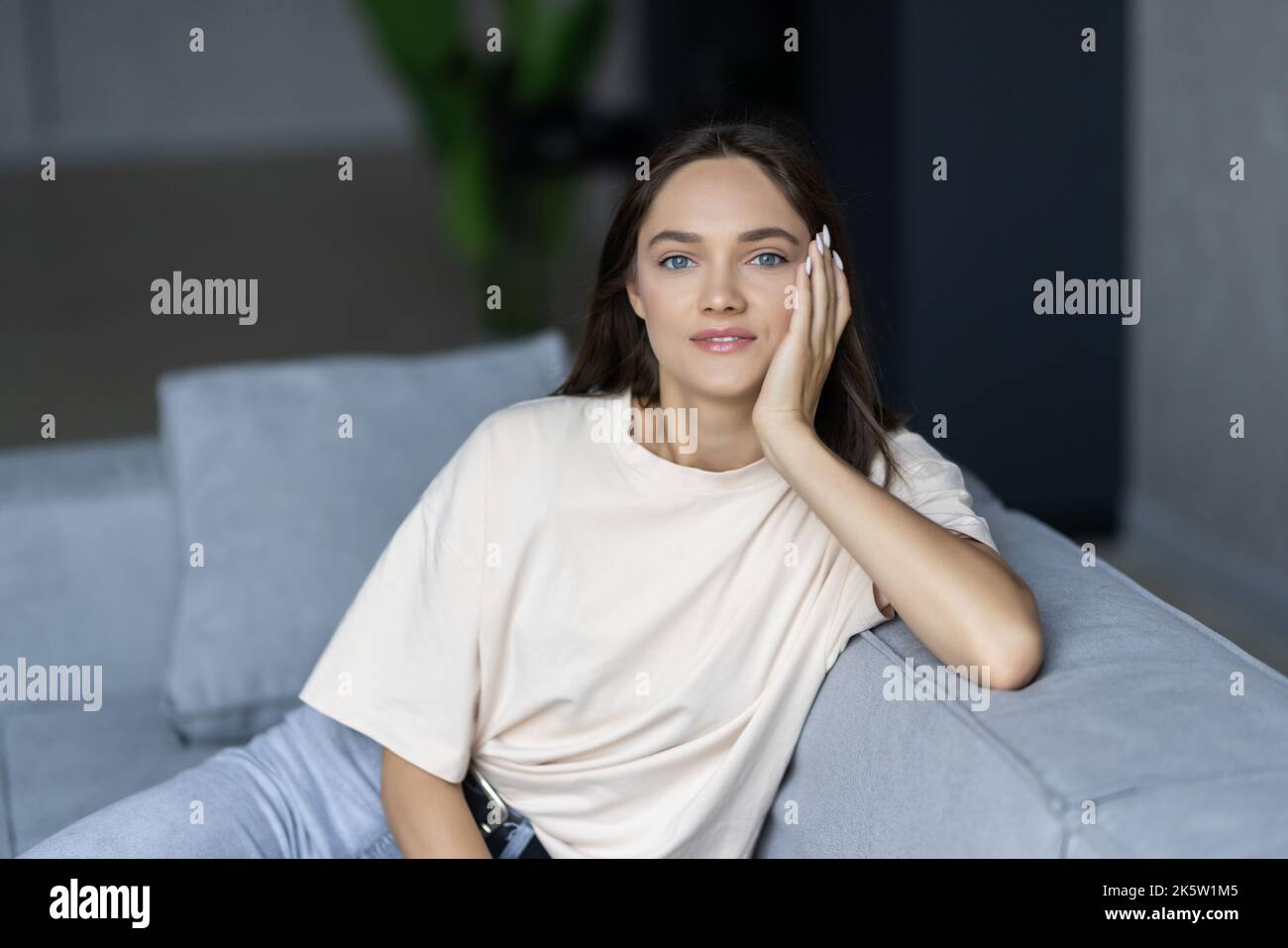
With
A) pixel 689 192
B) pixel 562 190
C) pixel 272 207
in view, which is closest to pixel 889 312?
pixel 562 190

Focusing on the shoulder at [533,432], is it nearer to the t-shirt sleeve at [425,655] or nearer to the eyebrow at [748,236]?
the t-shirt sleeve at [425,655]

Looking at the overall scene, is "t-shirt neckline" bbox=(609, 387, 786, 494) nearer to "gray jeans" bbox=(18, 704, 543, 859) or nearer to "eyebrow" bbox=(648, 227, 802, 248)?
"eyebrow" bbox=(648, 227, 802, 248)

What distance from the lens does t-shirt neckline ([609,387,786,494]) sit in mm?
1591

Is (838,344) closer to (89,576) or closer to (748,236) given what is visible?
(748,236)

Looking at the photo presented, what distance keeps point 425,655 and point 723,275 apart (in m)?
0.49

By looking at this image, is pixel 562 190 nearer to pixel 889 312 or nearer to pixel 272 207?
pixel 889 312

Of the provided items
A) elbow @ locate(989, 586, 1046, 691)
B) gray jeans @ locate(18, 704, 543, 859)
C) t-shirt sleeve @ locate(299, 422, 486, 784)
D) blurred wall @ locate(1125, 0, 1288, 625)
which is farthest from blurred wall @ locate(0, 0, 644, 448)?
elbow @ locate(989, 586, 1046, 691)

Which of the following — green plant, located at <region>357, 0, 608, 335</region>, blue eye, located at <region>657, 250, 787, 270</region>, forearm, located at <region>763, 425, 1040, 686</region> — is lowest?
forearm, located at <region>763, 425, 1040, 686</region>

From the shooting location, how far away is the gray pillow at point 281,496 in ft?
6.87

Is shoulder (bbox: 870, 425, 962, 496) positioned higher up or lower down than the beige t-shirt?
higher up

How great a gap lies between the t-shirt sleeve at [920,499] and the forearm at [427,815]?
404mm

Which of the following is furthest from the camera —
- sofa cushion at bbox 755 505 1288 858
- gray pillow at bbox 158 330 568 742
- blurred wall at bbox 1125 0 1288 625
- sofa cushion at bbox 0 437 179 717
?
blurred wall at bbox 1125 0 1288 625

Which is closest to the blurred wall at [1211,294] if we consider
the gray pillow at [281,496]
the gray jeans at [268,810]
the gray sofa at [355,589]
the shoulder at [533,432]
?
A: the gray sofa at [355,589]

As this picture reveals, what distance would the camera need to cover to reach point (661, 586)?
1559 millimetres
